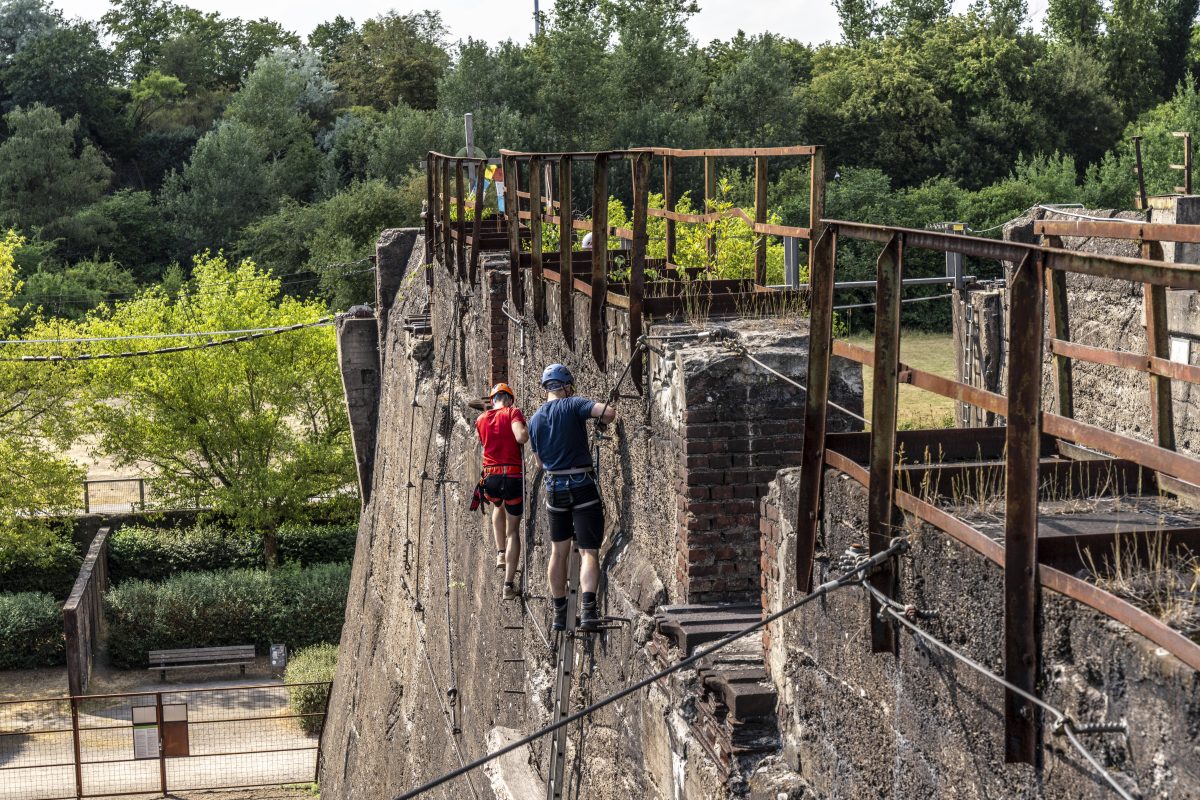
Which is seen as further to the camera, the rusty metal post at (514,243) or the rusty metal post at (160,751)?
the rusty metal post at (160,751)

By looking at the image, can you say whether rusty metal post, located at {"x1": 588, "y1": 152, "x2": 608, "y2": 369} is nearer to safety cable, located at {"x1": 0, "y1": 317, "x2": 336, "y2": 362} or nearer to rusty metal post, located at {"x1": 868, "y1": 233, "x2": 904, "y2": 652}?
rusty metal post, located at {"x1": 868, "y1": 233, "x2": 904, "y2": 652}

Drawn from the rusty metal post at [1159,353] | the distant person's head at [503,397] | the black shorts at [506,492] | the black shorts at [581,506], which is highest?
the rusty metal post at [1159,353]

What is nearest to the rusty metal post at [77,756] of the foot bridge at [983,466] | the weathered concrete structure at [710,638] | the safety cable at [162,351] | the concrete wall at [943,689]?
the safety cable at [162,351]

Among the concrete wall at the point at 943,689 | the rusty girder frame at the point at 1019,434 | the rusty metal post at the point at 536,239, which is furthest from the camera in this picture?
the rusty metal post at the point at 536,239

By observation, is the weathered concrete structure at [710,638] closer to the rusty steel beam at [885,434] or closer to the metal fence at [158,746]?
the rusty steel beam at [885,434]

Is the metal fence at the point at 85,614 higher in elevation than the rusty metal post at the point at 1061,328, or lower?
lower

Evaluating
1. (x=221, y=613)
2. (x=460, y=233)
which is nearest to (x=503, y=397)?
(x=460, y=233)

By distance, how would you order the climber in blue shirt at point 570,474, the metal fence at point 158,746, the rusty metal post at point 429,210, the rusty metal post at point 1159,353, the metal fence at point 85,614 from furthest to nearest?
the metal fence at point 85,614, the metal fence at point 158,746, the rusty metal post at point 429,210, the climber in blue shirt at point 570,474, the rusty metal post at point 1159,353

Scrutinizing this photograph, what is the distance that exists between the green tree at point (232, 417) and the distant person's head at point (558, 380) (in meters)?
25.1

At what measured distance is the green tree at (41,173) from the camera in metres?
51.4

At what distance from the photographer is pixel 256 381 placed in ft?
105

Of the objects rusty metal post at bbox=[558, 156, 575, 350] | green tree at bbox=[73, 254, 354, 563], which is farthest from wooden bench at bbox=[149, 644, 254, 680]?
rusty metal post at bbox=[558, 156, 575, 350]

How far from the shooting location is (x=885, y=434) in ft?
12.1

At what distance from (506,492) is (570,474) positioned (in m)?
1.86
